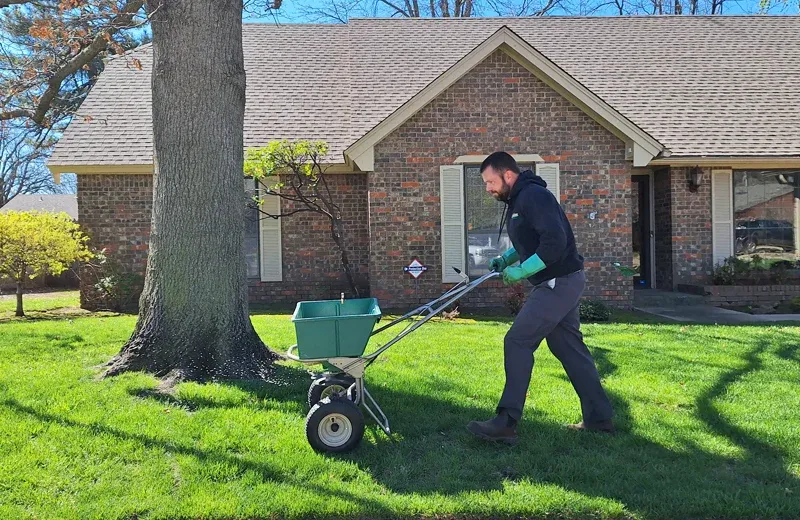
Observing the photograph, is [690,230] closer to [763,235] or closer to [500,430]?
[763,235]

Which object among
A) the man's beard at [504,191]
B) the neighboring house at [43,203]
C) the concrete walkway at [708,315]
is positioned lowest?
the concrete walkway at [708,315]

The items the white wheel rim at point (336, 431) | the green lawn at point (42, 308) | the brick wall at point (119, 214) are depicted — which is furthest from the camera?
the brick wall at point (119, 214)

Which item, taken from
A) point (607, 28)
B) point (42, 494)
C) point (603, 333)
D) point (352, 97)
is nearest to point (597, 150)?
point (603, 333)

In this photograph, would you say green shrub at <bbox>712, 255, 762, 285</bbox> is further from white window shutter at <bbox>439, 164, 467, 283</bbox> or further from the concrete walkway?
white window shutter at <bbox>439, 164, 467, 283</bbox>

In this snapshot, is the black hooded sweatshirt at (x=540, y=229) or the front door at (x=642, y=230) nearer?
the black hooded sweatshirt at (x=540, y=229)

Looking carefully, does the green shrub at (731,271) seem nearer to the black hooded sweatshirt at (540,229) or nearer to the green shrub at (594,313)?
the green shrub at (594,313)

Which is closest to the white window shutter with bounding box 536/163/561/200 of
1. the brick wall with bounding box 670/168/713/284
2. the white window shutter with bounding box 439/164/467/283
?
the white window shutter with bounding box 439/164/467/283

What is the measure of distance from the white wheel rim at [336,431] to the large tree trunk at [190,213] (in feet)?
5.97

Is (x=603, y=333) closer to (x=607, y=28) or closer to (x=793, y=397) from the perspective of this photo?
(x=793, y=397)

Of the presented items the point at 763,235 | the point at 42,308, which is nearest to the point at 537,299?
the point at 763,235

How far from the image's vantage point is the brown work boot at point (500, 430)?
13.3 feet

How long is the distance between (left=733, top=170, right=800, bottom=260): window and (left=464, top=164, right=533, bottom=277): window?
16.4ft

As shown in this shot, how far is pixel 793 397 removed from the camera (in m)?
5.22

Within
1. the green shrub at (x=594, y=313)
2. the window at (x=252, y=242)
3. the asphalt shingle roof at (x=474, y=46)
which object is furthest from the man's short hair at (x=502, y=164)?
the window at (x=252, y=242)
